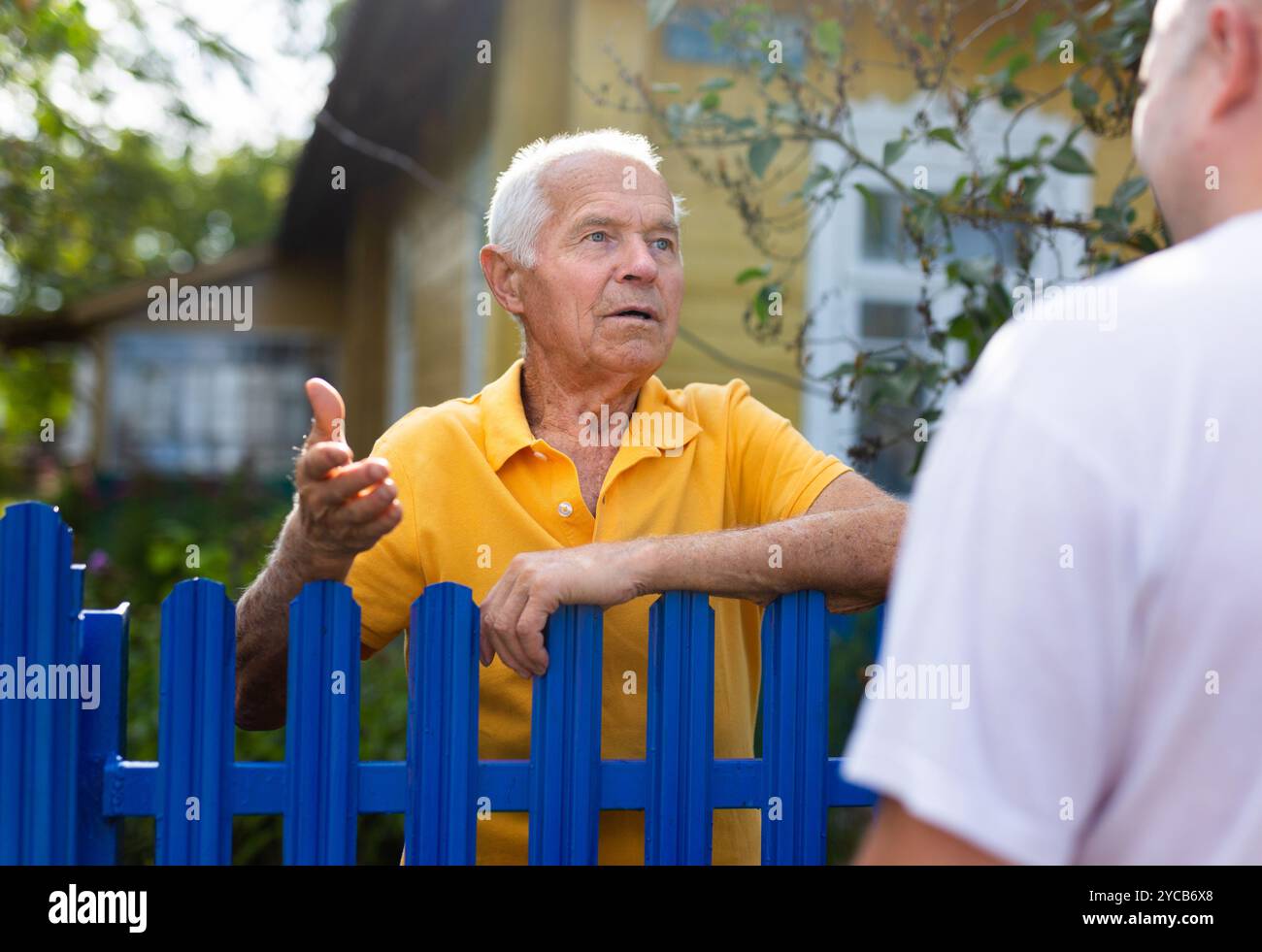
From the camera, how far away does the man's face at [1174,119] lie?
3.18ft

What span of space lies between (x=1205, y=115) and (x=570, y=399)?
137 centimetres

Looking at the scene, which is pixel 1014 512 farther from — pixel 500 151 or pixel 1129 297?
pixel 500 151

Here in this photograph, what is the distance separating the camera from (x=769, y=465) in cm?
214

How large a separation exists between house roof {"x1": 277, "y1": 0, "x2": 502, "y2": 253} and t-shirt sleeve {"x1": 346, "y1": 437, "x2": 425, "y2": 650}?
3153 mm

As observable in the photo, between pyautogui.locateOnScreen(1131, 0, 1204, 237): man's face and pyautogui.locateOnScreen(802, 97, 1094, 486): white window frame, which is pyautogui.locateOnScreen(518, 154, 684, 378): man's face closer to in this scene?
pyautogui.locateOnScreen(1131, 0, 1204, 237): man's face

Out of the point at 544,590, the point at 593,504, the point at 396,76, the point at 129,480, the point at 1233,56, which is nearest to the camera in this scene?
the point at 1233,56

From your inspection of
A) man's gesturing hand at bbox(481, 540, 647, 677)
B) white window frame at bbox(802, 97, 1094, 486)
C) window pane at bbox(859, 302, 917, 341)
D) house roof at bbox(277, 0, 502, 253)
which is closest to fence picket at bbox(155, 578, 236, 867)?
man's gesturing hand at bbox(481, 540, 647, 677)

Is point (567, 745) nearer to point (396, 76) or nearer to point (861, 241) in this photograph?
point (861, 241)

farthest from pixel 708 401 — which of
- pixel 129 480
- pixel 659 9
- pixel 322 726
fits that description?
pixel 129 480

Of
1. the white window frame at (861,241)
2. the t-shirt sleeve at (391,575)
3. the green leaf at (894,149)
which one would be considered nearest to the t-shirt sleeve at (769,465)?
the t-shirt sleeve at (391,575)

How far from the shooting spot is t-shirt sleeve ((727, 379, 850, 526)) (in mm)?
2066

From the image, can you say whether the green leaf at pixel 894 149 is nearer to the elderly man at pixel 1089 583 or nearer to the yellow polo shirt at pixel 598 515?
the yellow polo shirt at pixel 598 515

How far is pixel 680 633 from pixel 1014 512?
3.53 ft
